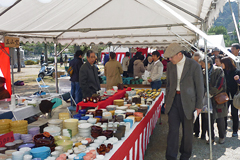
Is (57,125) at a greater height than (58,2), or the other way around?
(58,2)

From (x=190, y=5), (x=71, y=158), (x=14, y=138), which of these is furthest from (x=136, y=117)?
(x=190, y=5)

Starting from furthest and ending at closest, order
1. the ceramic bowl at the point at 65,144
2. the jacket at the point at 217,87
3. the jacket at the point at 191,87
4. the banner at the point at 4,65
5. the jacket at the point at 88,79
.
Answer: the banner at the point at 4,65
the jacket at the point at 88,79
the jacket at the point at 217,87
the jacket at the point at 191,87
the ceramic bowl at the point at 65,144

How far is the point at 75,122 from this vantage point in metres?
2.04

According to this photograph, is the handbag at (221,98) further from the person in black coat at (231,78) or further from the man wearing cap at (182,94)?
the man wearing cap at (182,94)

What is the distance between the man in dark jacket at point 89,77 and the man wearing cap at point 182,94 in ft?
4.85

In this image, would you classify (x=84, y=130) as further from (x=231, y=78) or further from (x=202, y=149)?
(x=231, y=78)

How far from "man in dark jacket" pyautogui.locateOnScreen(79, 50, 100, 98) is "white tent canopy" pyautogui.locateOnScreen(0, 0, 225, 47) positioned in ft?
3.71

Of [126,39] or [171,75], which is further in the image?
[126,39]

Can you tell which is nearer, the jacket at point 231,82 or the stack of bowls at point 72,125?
the stack of bowls at point 72,125

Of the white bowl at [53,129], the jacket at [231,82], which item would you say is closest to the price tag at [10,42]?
the white bowl at [53,129]

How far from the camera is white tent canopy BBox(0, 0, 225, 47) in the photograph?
3.93 metres

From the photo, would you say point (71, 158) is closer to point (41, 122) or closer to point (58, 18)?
point (41, 122)

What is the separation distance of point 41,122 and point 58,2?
8.57 feet

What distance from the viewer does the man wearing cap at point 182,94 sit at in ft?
8.20
